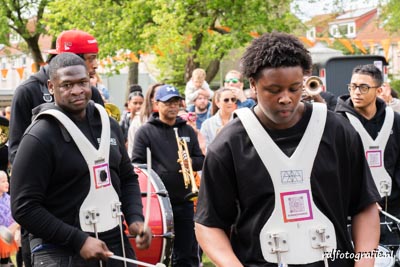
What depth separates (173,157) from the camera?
9.72 metres

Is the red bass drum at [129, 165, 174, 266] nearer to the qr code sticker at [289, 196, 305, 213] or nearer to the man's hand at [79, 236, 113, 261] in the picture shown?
the man's hand at [79, 236, 113, 261]

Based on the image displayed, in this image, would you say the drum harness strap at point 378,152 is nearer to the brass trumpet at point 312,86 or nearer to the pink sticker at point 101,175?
the brass trumpet at point 312,86

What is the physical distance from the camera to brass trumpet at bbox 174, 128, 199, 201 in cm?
951

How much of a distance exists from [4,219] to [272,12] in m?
19.4

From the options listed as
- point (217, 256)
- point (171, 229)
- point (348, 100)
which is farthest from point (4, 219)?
point (217, 256)

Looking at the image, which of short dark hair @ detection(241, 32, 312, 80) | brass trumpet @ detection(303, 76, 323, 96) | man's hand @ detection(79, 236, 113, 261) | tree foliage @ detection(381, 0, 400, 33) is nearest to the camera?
short dark hair @ detection(241, 32, 312, 80)

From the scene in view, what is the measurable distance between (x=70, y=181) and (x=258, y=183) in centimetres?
151

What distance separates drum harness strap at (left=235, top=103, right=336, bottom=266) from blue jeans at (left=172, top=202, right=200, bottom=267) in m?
5.33

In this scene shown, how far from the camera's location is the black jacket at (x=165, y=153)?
964 cm

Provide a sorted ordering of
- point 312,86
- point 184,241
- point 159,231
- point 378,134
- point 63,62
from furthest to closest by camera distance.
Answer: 1. point 184,241
2. point 312,86
3. point 159,231
4. point 378,134
5. point 63,62

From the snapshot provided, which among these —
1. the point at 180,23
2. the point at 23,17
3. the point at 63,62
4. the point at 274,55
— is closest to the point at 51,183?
the point at 63,62

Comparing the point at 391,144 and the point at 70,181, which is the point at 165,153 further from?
the point at 70,181

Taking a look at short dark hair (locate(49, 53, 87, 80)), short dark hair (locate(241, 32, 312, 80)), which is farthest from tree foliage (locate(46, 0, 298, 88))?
short dark hair (locate(241, 32, 312, 80))

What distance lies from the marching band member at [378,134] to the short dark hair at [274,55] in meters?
3.69
